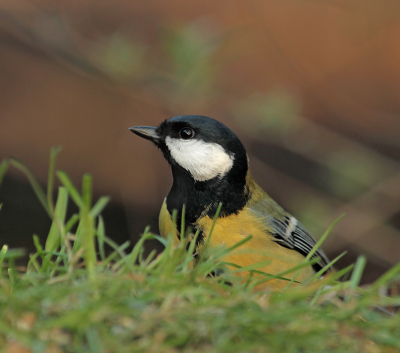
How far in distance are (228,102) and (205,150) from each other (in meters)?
1.31

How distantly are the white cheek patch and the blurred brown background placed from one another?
2.13ft

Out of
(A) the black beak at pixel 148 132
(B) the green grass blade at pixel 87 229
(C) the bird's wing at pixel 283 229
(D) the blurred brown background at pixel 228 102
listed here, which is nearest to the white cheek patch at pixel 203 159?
(A) the black beak at pixel 148 132

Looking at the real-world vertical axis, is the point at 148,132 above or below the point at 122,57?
below

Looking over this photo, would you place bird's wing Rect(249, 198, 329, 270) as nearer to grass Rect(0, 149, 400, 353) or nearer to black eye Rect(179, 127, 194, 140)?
black eye Rect(179, 127, 194, 140)

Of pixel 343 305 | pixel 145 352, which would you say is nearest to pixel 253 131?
pixel 343 305

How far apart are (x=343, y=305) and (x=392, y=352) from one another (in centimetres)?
10

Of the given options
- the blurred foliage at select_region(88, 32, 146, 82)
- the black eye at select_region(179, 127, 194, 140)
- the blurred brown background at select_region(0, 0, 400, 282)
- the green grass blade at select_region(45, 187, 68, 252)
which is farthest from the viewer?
the blurred brown background at select_region(0, 0, 400, 282)

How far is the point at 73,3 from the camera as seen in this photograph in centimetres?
374

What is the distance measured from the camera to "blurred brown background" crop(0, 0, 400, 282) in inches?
114

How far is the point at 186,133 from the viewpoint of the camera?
208cm

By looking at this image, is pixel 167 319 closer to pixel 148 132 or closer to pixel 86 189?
pixel 86 189

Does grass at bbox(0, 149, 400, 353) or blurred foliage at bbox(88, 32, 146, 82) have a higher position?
blurred foliage at bbox(88, 32, 146, 82)

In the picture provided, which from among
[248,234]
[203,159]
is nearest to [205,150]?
[203,159]

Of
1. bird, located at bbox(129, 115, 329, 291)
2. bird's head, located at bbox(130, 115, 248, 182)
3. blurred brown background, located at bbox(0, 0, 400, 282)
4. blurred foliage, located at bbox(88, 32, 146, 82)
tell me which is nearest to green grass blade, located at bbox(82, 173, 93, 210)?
bird, located at bbox(129, 115, 329, 291)
